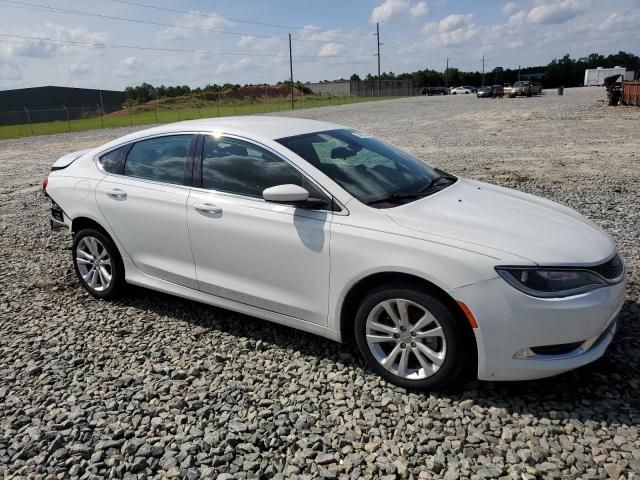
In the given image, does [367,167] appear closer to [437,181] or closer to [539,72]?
[437,181]

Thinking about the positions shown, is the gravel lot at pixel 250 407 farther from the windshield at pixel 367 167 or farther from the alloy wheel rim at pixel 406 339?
the windshield at pixel 367 167

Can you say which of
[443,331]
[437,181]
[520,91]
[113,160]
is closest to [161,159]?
[113,160]

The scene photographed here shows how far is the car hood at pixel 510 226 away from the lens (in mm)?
2986

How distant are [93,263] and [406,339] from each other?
10.1 feet

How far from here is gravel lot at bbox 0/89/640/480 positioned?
2.76 metres

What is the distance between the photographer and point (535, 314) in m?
2.84

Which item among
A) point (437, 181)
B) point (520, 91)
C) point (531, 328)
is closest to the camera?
point (531, 328)

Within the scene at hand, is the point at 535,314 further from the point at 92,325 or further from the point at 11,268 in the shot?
the point at 11,268

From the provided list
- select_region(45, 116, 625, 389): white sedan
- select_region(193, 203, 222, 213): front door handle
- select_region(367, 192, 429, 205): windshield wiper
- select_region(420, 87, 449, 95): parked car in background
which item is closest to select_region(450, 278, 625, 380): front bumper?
select_region(45, 116, 625, 389): white sedan

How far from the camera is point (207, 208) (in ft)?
12.9

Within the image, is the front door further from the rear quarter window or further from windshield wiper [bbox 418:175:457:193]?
the rear quarter window

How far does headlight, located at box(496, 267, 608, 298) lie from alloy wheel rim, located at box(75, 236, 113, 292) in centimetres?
345

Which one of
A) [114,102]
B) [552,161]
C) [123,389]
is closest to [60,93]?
[114,102]

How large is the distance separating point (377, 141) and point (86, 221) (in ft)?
8.90
